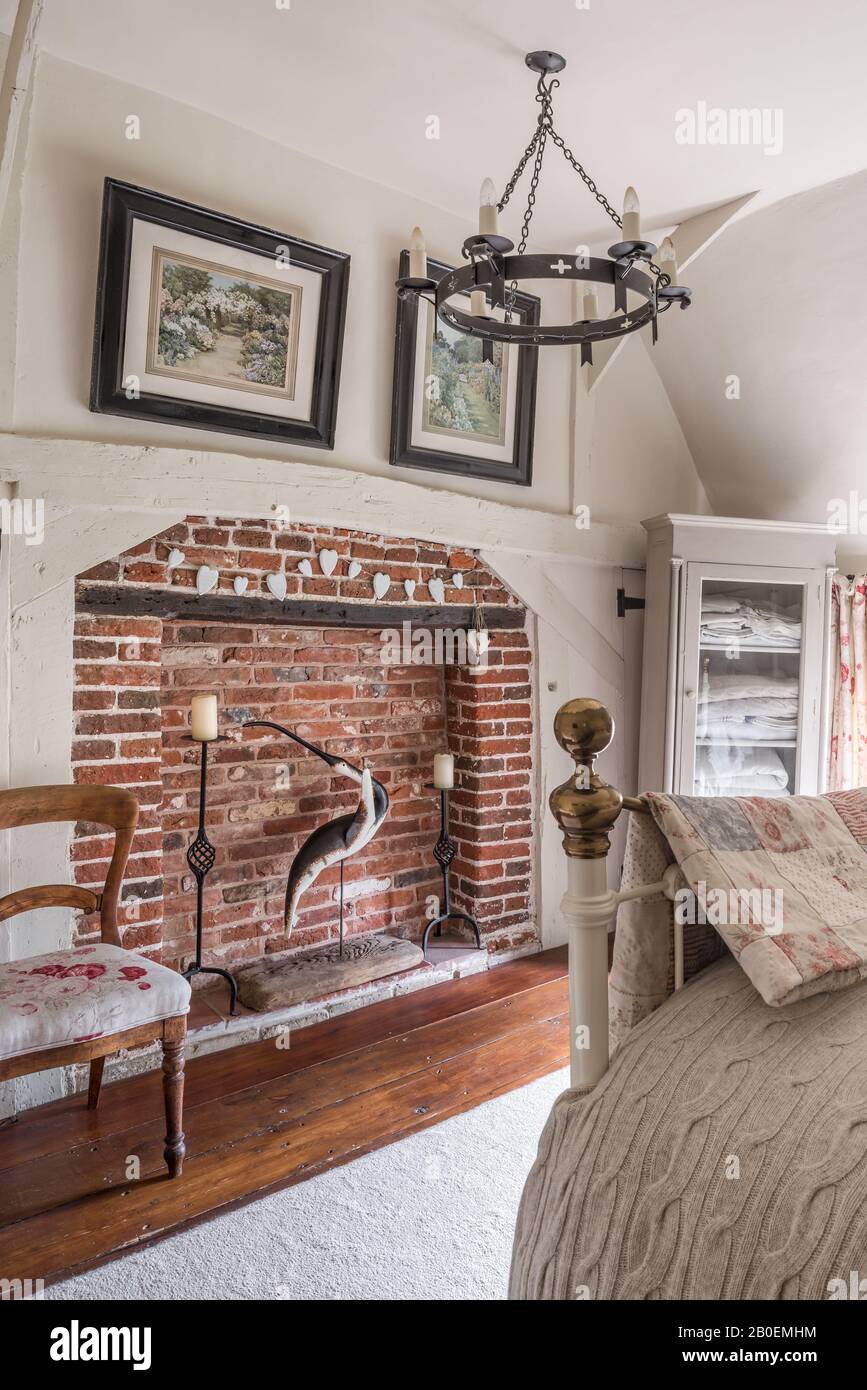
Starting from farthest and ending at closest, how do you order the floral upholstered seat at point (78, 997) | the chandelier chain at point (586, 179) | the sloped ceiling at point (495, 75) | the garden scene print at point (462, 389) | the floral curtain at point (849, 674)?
the floral curtain at point (849, 674) < the garden scene print at point (462, 389) < the sloped ceiling at point (495, 75) < the chandelier chain at point (586, 179) < the floral upholstered seat at point (78, 997)

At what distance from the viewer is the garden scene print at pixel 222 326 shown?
2.40 metres

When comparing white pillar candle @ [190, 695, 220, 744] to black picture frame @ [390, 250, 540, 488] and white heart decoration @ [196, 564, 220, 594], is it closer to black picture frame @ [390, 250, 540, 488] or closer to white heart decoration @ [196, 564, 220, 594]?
white heart decoration @ [196, 564, 220, 594]

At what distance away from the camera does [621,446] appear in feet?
12.4

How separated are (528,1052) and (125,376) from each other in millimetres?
2296

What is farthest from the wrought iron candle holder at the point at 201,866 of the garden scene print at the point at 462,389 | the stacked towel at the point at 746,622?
the stacked towel at the point at 746,622

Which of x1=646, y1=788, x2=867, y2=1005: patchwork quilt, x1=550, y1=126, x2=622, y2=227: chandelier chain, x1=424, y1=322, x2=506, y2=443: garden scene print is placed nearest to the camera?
x1=646, y1=788, x2=867, y2=1005: patchwork quilt

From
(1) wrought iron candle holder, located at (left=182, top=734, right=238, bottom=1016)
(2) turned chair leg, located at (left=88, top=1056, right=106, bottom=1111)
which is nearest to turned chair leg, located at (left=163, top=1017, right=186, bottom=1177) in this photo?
(2) turned chair leg, located at (left=88, top=1056, right=106, bottom=1111)

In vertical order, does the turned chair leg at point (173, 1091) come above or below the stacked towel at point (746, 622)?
below

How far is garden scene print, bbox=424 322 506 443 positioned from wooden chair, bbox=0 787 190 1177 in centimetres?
176

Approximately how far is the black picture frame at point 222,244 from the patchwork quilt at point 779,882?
1.79 meters

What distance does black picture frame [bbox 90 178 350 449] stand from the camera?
2.28 metres

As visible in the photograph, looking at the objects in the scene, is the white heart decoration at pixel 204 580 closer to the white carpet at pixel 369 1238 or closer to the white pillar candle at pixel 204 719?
the white pillar candle at pixel 204 719
